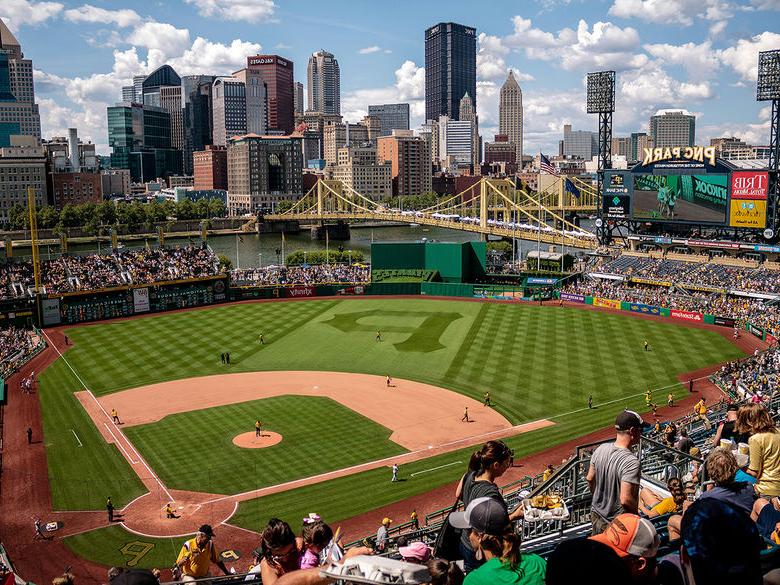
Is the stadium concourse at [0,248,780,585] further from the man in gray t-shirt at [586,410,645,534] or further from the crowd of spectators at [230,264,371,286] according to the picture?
the man in gray t-shirt at [586,410,645,534]

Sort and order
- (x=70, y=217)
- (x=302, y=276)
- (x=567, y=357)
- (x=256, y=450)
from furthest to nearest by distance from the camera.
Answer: (x=70, y=217) < (x=302, y=276) < (x=567, y=357) < (x=256, y=450)

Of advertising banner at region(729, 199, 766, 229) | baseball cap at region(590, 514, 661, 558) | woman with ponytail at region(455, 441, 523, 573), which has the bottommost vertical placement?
woman with ponytail at region(455, 441, 523, 573)

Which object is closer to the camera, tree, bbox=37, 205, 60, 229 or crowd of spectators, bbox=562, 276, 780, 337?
crowd of spectators, bbox=562, 276, 780, 337

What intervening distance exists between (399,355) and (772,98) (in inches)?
1687

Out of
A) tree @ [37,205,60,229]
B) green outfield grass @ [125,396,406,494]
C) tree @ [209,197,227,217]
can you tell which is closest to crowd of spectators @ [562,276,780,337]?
green outfield grass @ [125,396,406,494]

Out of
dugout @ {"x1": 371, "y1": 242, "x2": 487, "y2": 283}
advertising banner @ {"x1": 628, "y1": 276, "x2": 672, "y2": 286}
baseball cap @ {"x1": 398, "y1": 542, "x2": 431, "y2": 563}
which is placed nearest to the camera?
baseball cap @ {"x1": 398, "y1": 542, "x2": 431, "y2": 563}

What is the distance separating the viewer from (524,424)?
117 ft

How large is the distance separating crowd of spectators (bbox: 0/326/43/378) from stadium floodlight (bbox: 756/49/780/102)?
63.9 meters

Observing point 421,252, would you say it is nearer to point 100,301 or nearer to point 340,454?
point 100,301

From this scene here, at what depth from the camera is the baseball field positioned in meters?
28.5

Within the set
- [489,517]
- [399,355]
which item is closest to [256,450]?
[399,355]

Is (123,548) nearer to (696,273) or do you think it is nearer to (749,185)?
(696,273)

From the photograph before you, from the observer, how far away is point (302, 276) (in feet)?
242

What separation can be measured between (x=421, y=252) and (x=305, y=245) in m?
67.8
